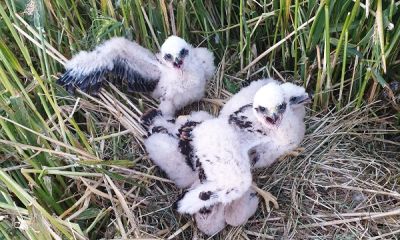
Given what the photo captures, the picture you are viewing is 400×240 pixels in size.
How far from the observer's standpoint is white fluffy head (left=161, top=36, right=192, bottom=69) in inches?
68.9

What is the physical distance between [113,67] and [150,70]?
0.12 m

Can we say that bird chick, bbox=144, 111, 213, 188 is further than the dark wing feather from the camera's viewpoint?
No

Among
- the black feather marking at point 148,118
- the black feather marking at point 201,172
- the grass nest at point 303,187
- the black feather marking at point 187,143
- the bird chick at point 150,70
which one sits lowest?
the grass nest at point 303,187

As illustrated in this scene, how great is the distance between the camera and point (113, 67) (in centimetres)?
184

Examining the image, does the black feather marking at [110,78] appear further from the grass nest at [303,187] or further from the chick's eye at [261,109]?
the chick's eye at [261,109]

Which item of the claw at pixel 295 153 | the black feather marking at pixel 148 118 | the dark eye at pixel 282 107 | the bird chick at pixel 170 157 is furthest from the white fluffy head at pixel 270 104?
the black feather marking at pixel 148 118

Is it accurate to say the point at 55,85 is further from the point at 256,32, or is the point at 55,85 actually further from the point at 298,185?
the point at 298,185

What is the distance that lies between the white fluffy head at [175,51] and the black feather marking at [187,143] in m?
0.21

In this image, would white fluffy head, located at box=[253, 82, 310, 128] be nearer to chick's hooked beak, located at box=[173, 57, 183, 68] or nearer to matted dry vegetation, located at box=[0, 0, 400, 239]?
matted dry vegetation, located at box=[0, 0, 400, 239]

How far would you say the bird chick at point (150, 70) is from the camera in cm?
179

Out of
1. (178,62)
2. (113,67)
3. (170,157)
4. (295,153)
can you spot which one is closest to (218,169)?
(170,157)

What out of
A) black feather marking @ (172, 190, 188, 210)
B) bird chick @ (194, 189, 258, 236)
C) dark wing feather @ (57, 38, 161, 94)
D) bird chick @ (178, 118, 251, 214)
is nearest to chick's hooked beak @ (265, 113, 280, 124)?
bird chick @ (178, 118, 251, 214)

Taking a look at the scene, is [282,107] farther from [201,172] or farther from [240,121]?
[201,172]

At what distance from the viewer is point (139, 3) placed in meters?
1.82
